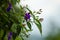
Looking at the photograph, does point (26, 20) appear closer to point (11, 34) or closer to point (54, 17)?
point (11, 34)

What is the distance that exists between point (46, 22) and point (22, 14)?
2.28 ft

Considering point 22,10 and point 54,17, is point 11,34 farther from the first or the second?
point 54,17

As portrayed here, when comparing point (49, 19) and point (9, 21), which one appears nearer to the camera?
point (9, 21)

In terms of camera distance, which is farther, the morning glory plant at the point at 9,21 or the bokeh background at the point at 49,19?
the bokeh background at the point at 49,19

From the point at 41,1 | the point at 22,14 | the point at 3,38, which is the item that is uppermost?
the point at 41,1

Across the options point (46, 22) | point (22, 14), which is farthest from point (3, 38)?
point (46, 22)

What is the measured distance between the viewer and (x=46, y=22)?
1.45 meters

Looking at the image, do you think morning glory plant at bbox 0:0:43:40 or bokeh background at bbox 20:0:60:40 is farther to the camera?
bokeh background at bbox 20:0:60:40

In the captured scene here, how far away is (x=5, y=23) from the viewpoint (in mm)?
734

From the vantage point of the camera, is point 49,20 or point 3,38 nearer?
point 3,38

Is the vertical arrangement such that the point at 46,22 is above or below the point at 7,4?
below

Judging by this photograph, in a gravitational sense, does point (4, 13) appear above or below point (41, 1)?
below

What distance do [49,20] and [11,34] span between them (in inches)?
30.7

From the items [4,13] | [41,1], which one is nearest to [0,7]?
[4,13]
